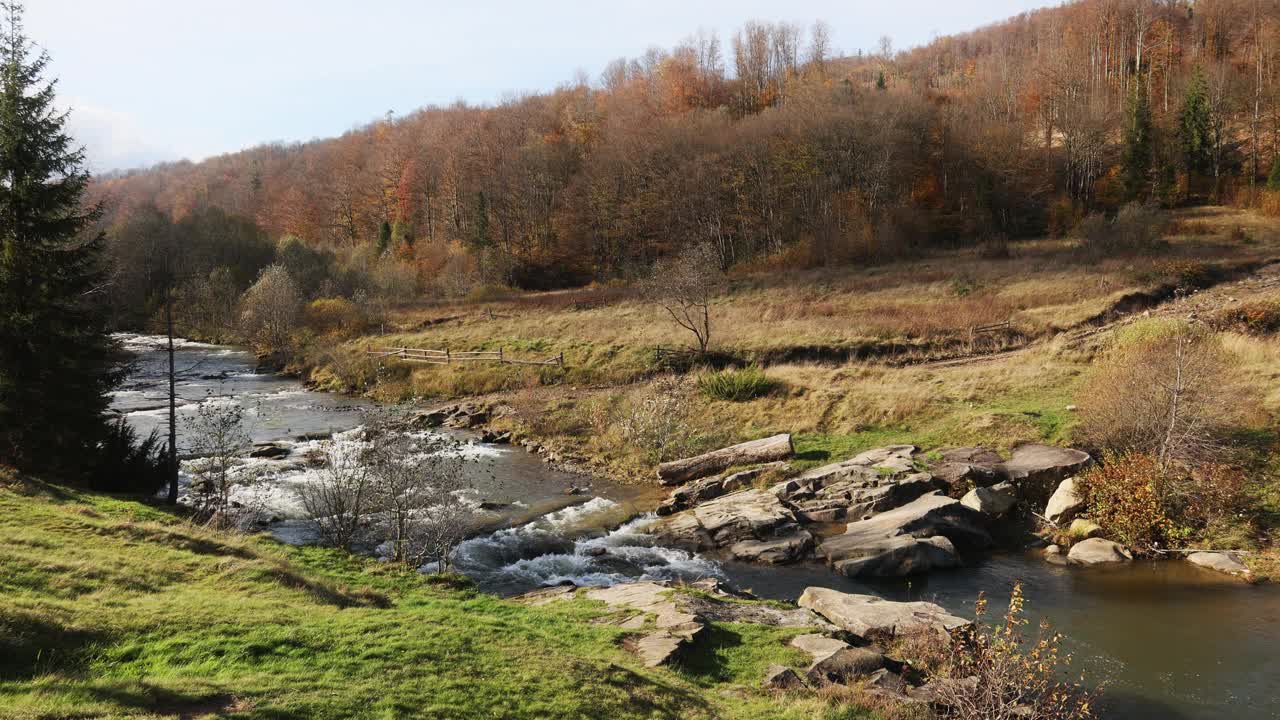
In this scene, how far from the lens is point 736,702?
953 cm

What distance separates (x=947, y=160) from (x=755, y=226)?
22.9m

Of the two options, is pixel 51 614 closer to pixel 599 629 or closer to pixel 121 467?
pixel 599 629

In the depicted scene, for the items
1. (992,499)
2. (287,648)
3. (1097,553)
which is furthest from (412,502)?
(1097,553)

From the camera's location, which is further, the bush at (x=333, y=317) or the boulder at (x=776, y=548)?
the bush at (x=333, y=317)

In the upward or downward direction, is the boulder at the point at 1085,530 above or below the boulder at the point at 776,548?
above

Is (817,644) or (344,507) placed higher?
(344,507)

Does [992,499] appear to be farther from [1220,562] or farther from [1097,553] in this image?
[1220,562]

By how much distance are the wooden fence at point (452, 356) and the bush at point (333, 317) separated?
9.85 meters

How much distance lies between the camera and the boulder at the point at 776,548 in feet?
58.5

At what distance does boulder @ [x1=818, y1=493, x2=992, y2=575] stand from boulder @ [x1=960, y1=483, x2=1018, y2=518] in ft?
1.15

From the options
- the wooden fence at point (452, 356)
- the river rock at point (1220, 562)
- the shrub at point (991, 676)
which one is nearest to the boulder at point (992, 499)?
the river rock at point (1220, 562)

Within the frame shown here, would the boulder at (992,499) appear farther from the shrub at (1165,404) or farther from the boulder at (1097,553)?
the shrub at (1165,404)

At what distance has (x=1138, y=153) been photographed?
7012 cm

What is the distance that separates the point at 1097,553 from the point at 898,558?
188 inches
